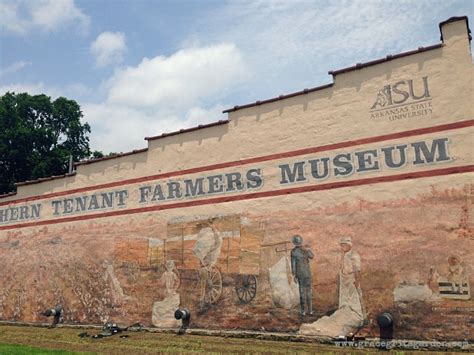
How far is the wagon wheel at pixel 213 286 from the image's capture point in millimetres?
11836

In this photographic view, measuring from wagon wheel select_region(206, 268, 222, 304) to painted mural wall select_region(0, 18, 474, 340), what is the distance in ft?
0.09

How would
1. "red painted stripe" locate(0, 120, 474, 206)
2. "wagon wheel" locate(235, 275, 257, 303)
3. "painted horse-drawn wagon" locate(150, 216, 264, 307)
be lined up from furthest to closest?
"painted horse-drawn wagon" locate(150, 216, 264, 307) → "wagon wheel" locate(235, 275, 257, 303) → "red painted stripe" locate(0, 120, 474, 206)

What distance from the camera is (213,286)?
39.2ft

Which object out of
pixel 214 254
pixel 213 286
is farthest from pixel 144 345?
pixel 214 254

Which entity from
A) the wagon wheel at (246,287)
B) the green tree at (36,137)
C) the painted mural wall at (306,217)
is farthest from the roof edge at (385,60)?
the green tree at (36,137)

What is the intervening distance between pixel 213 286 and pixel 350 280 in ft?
12.2

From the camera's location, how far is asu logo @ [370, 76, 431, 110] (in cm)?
996

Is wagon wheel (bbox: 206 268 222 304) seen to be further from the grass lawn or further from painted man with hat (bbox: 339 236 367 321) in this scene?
painted man with hat (bbox: 339 236 367 321)

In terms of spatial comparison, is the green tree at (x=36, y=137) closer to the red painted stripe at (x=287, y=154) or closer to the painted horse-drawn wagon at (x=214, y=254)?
the red painted stripe at (x=287, y=154)

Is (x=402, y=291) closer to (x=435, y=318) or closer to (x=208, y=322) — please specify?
(x=435, y=318)

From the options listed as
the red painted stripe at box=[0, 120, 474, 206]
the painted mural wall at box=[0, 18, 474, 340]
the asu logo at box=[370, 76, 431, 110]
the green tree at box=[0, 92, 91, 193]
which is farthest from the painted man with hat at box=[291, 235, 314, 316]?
the green tree at box=[0, 92, 91, 193]

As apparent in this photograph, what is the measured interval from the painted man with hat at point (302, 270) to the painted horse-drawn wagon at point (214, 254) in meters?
0.97

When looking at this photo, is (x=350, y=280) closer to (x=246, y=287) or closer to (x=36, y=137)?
(x=246, y=287)

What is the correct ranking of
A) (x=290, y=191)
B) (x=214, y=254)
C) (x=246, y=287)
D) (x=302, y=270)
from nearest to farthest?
(x=302, y=270)
(x=290, y=191)
(x=246, y=287)
(x=214, y=254)
